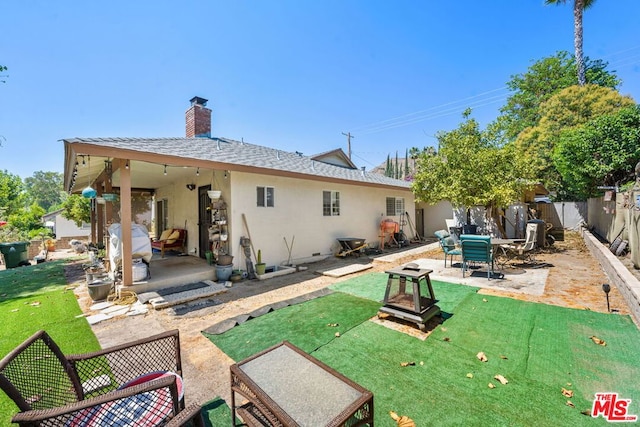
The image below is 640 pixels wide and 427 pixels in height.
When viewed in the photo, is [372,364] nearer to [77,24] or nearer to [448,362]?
[448,362]

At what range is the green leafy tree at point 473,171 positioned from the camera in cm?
853

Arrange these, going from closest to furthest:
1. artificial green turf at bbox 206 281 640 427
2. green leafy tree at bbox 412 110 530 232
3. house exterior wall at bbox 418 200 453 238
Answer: artificial green turf at bbox 206 281 640 427 → green leafy tree at bbox 412 110 530 232 → house exterior wall at bbox 418 200 453 238

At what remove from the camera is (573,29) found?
17906mm

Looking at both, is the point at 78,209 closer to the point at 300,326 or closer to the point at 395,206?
the point at 395,206

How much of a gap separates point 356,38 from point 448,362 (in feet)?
36.8

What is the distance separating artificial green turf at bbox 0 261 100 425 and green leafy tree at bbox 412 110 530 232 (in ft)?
31.6

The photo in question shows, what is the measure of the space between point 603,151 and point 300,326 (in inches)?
567

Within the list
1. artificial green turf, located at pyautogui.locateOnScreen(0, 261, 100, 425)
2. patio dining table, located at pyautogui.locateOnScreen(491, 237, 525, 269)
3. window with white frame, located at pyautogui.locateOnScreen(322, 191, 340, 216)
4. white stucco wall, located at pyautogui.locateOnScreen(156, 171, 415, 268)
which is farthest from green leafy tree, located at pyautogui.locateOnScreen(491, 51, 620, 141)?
artificial green turf, located at pyautogui.locateOnScreen(0, 261, 100, 425)

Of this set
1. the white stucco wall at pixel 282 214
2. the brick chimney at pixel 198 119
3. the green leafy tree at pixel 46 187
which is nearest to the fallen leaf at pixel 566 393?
the white stucco wall at pixel 282 214

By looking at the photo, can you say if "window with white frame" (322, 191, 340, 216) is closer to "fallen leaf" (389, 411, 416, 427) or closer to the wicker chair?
"fallen leaf" (389, 411, 416, 427)

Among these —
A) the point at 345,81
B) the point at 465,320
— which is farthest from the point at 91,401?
the point at 345,81

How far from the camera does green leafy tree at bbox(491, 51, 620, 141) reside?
70.9 feet

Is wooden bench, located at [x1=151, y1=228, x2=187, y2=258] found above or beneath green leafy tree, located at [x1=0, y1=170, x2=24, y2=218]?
beneath

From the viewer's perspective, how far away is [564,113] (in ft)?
52.6
